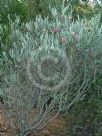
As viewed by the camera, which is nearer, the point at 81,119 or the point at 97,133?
the point at 97,133

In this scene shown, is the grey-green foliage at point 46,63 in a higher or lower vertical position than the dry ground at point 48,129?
higher

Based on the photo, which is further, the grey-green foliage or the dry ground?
the dry ground

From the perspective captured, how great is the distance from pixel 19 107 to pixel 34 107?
0.47m

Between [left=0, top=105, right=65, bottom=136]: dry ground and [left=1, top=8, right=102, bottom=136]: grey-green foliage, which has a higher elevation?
[left=1, top=8, right=102, bottom=136]: grey-green foliage

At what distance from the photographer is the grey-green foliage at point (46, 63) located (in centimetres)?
596

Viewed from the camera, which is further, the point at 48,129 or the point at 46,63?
the point at 48,129

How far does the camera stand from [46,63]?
597 cm

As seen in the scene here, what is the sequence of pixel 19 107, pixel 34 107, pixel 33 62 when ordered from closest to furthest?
pixel 33 62, pixel 19 107, pixel 34 107

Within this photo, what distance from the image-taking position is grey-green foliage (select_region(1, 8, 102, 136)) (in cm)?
596

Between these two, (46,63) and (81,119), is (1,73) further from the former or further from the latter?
(81,119)

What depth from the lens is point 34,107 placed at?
6707mm

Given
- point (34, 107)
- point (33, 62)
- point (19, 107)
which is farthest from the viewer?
point (34, 107)

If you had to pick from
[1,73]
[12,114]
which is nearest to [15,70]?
[1,73]

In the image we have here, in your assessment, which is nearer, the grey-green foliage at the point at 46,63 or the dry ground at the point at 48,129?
the grey-green foliage at the point at 46,63
